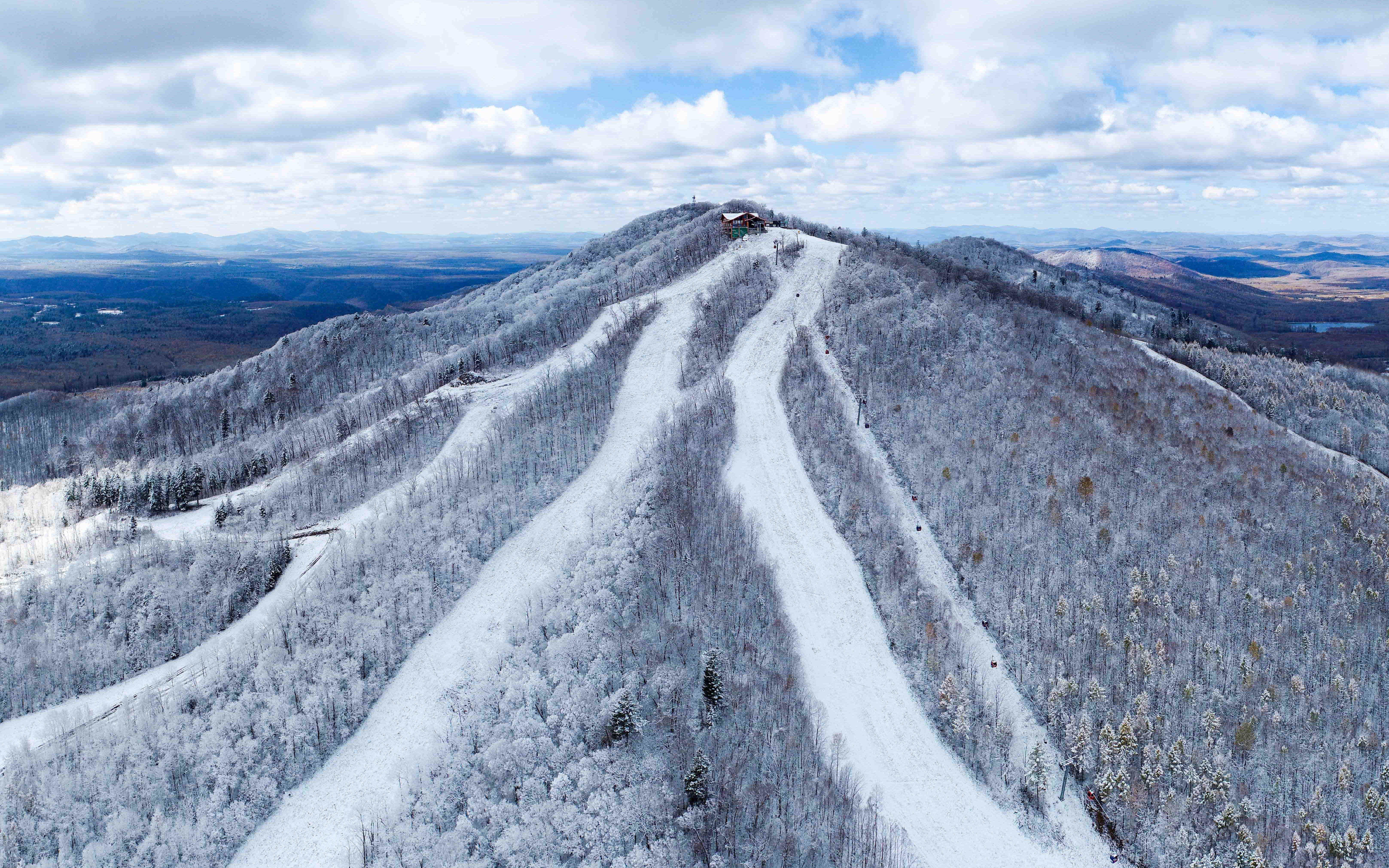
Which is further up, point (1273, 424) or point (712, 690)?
point (1273, 424)

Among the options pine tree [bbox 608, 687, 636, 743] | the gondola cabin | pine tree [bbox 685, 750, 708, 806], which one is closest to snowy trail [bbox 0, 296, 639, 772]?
pine tree [bbox 608, 687, 636, 743]

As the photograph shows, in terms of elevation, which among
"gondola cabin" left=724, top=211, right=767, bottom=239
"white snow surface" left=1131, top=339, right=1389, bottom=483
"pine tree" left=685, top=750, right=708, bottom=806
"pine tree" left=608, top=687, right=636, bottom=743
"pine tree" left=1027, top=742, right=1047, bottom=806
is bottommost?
"pine tree" left=1027, top=742, right=1047, bottom=806

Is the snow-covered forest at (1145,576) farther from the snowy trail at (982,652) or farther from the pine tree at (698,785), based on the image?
the pine tree at (698,785)

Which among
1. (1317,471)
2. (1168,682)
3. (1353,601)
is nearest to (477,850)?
(1168,682)

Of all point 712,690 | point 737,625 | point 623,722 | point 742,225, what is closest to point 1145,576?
point 737,625

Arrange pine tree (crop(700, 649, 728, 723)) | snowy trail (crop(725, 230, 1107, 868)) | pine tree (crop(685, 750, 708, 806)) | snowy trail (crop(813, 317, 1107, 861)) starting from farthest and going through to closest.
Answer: pine tree (crop(700, 649, 728, 723)) < snowy trail (crop(813, 317, 1107, 861)) < snowy trail (crop(725, 230, 1107, 868)) < pine tree (crop(685, 750, 708, 806))

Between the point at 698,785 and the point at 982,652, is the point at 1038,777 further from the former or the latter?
the point at 698,785

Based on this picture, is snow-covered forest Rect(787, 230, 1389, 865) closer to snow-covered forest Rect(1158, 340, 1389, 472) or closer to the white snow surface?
the white snow surface

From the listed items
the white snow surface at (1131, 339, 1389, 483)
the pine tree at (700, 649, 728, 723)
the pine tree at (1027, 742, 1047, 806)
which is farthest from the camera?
the white snow surface at (1131, 339, 1389, 483)
